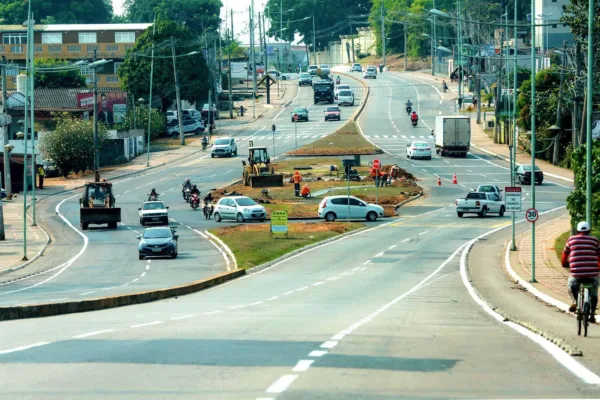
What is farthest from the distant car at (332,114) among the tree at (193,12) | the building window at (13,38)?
the tree at (193,12)

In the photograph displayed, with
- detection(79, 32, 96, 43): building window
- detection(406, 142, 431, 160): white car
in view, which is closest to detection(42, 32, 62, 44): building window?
detection(79, 32, 96, 43): building window

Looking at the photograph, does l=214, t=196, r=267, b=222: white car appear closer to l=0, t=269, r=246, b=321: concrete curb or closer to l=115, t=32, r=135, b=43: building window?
l=0, t=269, r=246, b=321: concrete curb

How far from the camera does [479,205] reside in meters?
60.3

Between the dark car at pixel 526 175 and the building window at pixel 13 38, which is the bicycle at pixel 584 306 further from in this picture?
the building window at pixel 13 38

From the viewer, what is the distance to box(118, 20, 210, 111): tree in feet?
395

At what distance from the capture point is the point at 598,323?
18.6 m

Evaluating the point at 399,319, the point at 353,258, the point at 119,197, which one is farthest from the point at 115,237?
the point at 399,319

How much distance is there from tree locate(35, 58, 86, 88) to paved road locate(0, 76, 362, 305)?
3798 centimetres

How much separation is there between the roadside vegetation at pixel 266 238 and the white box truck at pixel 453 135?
106ft

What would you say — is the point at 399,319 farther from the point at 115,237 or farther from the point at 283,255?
the point at 115,237

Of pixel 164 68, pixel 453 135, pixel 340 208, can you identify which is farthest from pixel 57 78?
pixel 340 208

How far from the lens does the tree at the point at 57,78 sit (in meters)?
131

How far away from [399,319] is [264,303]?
19.6 feet

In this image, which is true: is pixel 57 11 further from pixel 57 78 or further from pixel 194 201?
pixel 194 201
